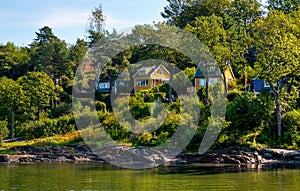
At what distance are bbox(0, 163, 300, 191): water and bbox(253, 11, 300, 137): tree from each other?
414 inches

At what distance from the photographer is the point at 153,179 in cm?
2834

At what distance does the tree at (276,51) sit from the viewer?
4206cm

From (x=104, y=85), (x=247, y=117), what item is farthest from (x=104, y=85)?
(x=247, y=117)

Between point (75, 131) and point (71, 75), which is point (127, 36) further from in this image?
A: point (75, 131)

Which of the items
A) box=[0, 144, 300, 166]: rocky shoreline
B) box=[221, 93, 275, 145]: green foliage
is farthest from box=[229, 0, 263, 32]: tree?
box=[0, 144, 300, 166]: rocky shoreline

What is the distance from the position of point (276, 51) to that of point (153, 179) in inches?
738

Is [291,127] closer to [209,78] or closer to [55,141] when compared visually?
[209,78]

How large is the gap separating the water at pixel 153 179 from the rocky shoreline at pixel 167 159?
421cm

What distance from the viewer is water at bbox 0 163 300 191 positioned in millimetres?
24391

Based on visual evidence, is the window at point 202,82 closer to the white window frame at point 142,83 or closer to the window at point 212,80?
the window at point 212,80

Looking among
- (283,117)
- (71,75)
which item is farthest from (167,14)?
(283,117)

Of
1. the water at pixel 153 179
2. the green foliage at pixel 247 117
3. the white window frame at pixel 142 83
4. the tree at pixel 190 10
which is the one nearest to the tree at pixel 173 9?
the tree at pixel 190 10

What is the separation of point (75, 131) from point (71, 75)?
14641 mm

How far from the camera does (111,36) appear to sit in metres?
65.4
